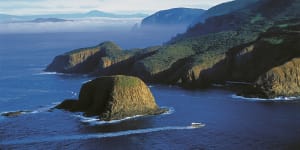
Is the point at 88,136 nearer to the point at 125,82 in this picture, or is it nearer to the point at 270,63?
the point at 125,82

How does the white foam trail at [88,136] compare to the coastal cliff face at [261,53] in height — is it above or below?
below

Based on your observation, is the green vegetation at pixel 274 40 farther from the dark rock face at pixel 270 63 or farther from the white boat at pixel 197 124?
the white boat at pixel 197 124

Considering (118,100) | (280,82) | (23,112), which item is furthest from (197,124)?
(280,82)

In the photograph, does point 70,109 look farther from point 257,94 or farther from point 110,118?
point 257,94

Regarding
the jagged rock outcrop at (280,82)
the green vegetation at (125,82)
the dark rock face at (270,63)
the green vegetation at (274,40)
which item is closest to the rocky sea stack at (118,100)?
the green vegetation at (125,82)

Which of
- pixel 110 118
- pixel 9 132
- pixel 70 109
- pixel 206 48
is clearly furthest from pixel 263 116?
pixel 206 48

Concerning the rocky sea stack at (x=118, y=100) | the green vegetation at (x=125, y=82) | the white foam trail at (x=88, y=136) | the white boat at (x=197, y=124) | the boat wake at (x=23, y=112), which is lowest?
the white foam trail at (x=88, y=136)
